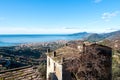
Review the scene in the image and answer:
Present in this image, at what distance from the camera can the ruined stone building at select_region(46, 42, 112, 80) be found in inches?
1040

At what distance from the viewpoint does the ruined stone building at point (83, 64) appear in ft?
86.6

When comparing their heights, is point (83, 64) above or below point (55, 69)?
above

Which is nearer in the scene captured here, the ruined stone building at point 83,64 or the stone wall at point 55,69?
the ruined stone building at point 83,64

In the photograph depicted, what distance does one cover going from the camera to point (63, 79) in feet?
86.8

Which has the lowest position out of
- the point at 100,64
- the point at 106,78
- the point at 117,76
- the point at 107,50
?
the point at 117,76

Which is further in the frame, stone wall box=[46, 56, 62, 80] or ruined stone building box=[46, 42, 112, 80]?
stone wall box=[46, 56, 62, 80]

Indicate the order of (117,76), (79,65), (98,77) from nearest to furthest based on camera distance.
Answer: (79,65)
(98,77)
(117,76)

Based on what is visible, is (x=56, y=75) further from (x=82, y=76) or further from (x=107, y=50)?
(x=107, y=50)

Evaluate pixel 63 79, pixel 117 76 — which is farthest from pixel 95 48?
pixel 117 76

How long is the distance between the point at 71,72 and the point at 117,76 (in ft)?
67.0

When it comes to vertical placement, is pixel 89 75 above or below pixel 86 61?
below

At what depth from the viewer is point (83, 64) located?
2675cm

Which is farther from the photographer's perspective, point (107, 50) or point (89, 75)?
point (107, 50)

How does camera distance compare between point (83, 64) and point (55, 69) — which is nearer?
point (83, 64)
